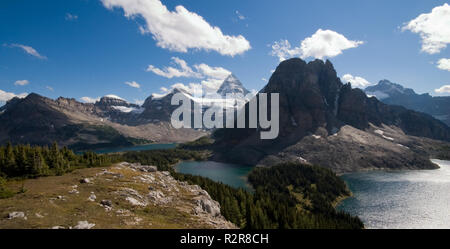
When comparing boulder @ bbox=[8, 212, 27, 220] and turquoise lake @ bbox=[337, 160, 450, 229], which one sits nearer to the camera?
boulder @ bbox=[8, 212, 27, 220]

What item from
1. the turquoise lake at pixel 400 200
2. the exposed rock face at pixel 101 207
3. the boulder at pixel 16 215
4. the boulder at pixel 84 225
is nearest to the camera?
the boulder at pixel 84 225

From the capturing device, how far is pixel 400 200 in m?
123

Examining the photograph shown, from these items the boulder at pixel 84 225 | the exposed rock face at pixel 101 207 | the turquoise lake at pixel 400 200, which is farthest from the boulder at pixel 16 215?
the turquoise lake at pixel 400 200

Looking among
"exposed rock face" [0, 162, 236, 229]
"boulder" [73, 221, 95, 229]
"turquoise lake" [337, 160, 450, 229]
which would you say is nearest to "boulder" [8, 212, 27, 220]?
"exposed rock face" [0, 162, 236, 229]

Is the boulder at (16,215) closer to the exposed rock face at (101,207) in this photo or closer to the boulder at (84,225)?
the exposed rock face at (101,207)

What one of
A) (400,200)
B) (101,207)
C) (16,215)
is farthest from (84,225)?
(400,200)

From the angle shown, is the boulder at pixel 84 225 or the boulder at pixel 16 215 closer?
the boulder at pixel 84 225

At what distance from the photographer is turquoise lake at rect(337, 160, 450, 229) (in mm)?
97375

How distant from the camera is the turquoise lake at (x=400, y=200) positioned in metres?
97.4

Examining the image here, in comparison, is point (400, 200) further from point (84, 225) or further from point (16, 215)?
point (16, 215)

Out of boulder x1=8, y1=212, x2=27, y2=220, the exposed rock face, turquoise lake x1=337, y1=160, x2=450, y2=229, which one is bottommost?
turquoise lake x1=337, y1=160, x2=450, y2=229

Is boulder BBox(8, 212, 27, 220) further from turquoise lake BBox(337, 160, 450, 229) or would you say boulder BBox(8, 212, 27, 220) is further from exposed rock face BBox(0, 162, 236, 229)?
turquoise lake BBox(337, 160, 450, 229)

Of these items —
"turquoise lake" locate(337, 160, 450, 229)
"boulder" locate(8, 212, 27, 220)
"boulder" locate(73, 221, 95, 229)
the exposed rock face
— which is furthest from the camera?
"turquoise lake" locate(337, 160, 450, 229)
